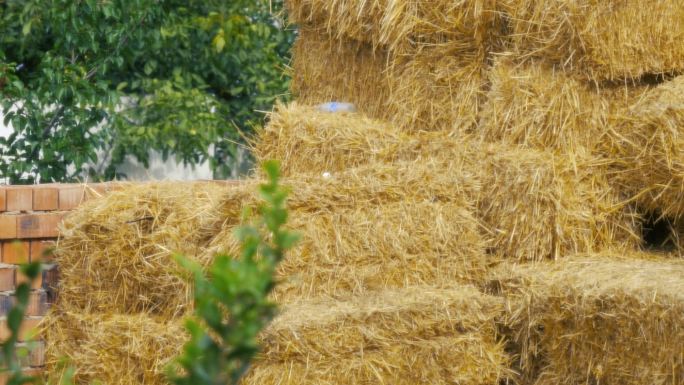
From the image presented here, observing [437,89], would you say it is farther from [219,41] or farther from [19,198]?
[219,41]

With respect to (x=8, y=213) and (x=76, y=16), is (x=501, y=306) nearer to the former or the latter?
(x=8, y=213)

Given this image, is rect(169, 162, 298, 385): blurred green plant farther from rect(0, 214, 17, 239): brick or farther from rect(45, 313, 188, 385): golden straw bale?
rect(0, 214, 17, 239): brick

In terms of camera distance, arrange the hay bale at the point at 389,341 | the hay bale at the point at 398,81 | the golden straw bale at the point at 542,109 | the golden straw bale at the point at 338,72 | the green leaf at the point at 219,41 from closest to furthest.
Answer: the hay bale at the point at 389,341
the golden straw bale at the point at 542,109
the hay bale at the point at 398,81
the golden straw bale at the point at 338,72
the green leaf at the point at 219,41

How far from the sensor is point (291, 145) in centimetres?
413

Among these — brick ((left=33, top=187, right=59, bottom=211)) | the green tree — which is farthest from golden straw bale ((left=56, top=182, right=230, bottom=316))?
the green tree

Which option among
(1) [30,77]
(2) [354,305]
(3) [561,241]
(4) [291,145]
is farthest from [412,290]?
(1) [30,77]

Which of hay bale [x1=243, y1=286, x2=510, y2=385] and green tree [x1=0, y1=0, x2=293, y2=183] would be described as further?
green tree [x1=0, y1=0, x2=293, y2=183]

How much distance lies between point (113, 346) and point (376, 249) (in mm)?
1001

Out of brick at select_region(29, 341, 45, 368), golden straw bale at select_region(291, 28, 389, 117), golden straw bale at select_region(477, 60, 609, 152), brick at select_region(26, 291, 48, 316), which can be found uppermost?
golden straw bale at select_region(291, 28, 389, 117)

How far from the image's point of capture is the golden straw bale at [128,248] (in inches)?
144

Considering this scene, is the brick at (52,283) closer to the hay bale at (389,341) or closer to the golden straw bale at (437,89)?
the hay bale at (389,341)

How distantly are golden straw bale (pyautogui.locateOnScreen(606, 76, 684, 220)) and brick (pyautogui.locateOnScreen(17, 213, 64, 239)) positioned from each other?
2.16 meters

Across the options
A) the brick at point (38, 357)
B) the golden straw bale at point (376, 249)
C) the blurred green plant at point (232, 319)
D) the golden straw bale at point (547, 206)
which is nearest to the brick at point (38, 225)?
the brick at point (38, 357)

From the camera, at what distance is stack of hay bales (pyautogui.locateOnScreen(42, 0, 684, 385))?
3.29 meters
